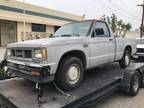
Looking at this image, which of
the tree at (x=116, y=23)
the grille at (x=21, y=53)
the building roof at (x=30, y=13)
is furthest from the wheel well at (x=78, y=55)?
the tree at (x=116, y=23)

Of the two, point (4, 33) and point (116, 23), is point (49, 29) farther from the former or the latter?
point (116, 23)

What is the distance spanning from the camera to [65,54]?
3.87 metres

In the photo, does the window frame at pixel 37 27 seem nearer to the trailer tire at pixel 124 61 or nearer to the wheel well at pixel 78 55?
the trailer tire at pixel 124 61

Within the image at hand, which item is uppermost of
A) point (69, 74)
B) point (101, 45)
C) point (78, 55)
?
point (101, 45)

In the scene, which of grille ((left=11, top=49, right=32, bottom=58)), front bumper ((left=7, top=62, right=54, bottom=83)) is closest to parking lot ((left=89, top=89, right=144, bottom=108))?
front bumper ((left=7, top=62, right=54, bottom=83))

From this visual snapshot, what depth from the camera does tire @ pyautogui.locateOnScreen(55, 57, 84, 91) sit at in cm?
366

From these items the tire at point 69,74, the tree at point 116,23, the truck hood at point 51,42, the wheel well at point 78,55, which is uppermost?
the tree at point 116,23

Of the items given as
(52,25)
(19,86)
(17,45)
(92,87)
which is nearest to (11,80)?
(19,86)

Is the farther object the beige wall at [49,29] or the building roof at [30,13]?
the beige wall at [49,29]

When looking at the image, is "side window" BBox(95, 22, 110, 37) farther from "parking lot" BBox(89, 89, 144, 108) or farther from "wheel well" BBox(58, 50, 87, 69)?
"parking lot" BBox(89, 89, 144, 108)

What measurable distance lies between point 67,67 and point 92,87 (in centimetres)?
83

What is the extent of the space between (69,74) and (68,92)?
0.39m

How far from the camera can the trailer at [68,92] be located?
10.7ft

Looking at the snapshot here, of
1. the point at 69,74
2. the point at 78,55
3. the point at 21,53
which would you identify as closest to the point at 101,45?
the point at 78,55
